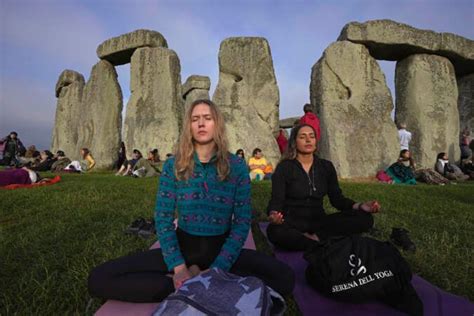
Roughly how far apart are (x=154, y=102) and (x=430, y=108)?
946cm

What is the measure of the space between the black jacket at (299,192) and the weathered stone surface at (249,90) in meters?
6.80

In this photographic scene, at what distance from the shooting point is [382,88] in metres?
9.79

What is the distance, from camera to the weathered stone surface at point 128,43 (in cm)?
1196

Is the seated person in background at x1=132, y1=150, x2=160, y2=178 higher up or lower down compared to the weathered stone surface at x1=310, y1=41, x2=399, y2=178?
lower down

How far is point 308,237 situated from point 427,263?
965mm

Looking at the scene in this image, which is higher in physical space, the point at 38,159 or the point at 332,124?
the point at 332,124

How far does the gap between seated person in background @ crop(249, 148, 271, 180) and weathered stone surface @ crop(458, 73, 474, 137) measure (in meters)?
8.92

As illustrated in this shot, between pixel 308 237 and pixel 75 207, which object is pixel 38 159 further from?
pixel 308 237

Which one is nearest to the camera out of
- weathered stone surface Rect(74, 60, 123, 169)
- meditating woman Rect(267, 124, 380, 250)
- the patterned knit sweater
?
the patterned knit sweater

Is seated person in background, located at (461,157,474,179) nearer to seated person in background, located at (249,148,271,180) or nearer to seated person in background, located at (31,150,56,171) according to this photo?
seated person in background, located at (249,148,271,180)

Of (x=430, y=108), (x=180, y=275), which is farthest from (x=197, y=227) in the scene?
(x=430, y=108)

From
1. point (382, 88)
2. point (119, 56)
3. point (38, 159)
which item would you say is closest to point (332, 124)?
point (382, 88)

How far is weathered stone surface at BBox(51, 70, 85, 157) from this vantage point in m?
16.2

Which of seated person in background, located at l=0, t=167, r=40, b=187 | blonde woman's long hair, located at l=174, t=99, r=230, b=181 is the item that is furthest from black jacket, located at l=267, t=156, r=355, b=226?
seated person in background, located at l=0, t=167, r=40, b=187
